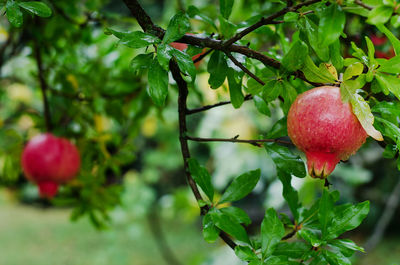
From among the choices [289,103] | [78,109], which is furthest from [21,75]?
[289,103]

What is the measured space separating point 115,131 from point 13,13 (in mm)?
1498

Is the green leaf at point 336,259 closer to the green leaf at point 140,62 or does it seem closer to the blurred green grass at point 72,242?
the green leaf at point 140,62

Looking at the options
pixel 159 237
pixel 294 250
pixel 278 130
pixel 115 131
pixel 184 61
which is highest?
pixel 184 61

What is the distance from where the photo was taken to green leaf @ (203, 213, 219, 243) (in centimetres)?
42

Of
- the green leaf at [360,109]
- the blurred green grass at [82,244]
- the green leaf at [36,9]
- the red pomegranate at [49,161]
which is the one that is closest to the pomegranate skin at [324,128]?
the green leaf at [360,109]

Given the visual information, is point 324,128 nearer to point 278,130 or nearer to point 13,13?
point 278,130

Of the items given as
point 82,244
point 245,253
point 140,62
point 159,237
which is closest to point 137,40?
point 140,62

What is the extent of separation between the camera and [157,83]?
39 cm

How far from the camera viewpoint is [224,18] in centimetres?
46

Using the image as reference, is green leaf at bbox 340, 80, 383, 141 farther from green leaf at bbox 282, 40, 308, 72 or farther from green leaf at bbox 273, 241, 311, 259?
green leaf at bbox 273, 241, 311, 259

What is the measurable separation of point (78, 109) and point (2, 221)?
11.1ft

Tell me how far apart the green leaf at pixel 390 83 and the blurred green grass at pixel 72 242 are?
2.33 meters

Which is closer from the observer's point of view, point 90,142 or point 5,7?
point 5,7

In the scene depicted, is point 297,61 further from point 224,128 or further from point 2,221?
point 2,221
